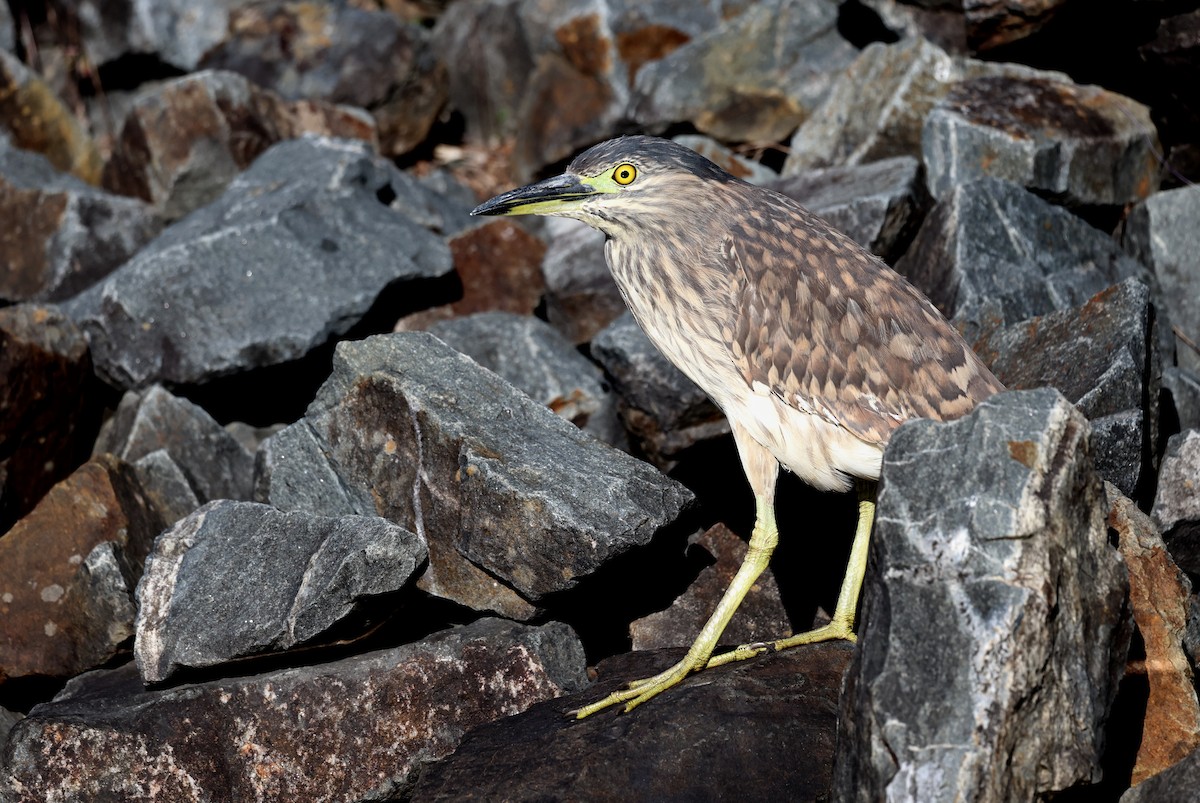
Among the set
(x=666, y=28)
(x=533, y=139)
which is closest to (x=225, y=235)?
(x=533, y=139)

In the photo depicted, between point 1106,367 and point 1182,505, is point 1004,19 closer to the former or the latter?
point 1106,367

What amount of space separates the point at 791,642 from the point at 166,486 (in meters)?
2.89

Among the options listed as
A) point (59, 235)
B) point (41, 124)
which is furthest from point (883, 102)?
point (41, 124)

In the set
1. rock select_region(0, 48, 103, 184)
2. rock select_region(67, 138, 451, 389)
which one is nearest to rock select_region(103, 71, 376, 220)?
rock select_region(0, 48, 103, 184)

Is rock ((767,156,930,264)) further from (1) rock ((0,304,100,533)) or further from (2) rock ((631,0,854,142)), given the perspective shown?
(1) rock ((0,304,100,533))

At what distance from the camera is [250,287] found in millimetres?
6805

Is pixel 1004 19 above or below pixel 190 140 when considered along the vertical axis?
above

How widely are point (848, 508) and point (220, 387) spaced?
3401mm

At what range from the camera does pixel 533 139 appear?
10047mm

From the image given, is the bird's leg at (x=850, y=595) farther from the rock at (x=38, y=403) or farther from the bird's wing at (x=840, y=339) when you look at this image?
the rock at (x=38, y=403)

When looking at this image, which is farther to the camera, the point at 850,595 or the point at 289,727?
the point at 850,595

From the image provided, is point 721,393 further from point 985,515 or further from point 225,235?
point 225,235

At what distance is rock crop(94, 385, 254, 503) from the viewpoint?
237 inches

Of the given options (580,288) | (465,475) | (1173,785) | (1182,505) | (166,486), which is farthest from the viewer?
(580,288)
